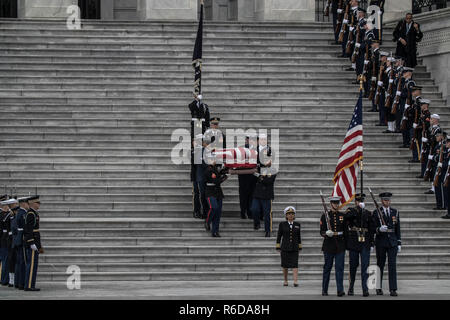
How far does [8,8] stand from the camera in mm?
38219

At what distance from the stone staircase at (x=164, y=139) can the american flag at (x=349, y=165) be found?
2.19 m

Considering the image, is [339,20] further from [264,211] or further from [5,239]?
[5,239]

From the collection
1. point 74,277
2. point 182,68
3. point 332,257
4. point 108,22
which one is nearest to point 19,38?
point 108,22

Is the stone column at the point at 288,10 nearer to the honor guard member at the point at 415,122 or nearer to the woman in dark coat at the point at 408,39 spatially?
the woman in dark coat at the point at 408,39

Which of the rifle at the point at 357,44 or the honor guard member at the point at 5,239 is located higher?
the rifle at the point at 357,44

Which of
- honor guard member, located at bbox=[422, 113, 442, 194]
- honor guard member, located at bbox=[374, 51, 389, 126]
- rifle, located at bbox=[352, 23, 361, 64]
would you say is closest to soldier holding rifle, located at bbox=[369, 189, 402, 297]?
honor guard member, located at bbox=[422, 113, 442, 194]

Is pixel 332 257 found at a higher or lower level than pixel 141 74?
lower

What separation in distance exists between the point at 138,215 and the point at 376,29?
10.7 m

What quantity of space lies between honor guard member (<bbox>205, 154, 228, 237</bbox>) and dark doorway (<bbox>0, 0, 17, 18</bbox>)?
16396 mm

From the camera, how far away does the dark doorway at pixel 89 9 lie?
132ft

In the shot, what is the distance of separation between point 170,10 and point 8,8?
22.7ft

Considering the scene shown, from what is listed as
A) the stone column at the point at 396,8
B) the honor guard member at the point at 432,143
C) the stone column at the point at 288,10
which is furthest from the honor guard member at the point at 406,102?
the stone column at the point at 396,8
